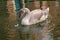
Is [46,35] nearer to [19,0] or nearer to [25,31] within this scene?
[25,31]

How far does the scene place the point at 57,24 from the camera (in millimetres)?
6707

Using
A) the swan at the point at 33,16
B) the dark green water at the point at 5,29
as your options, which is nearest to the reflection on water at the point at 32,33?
the dark green water at the point at 5,29

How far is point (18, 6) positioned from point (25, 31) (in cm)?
165

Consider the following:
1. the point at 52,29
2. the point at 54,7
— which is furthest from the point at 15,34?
the point at 54,7

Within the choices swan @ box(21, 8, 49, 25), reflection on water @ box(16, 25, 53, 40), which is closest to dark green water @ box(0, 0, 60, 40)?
reflection on water @ box(16, 25, 53, 40)

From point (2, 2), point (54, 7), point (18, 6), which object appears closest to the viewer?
point (18, 6)

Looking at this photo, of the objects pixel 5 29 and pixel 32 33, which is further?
pixel 5 29

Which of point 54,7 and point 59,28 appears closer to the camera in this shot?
point 59,28

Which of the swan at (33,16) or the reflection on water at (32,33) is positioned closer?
the reflection on water at (32,33)

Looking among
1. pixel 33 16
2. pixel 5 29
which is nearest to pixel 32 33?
pixel 5 29

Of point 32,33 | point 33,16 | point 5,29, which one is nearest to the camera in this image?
point 32,33

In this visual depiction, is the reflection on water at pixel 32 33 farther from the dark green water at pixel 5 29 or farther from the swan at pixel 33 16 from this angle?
the swan at pixel 33 16

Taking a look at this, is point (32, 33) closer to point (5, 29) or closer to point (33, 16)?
point (5, 29)

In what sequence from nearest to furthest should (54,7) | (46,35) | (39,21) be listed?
(46,35) → (39,21) → (54,7)
